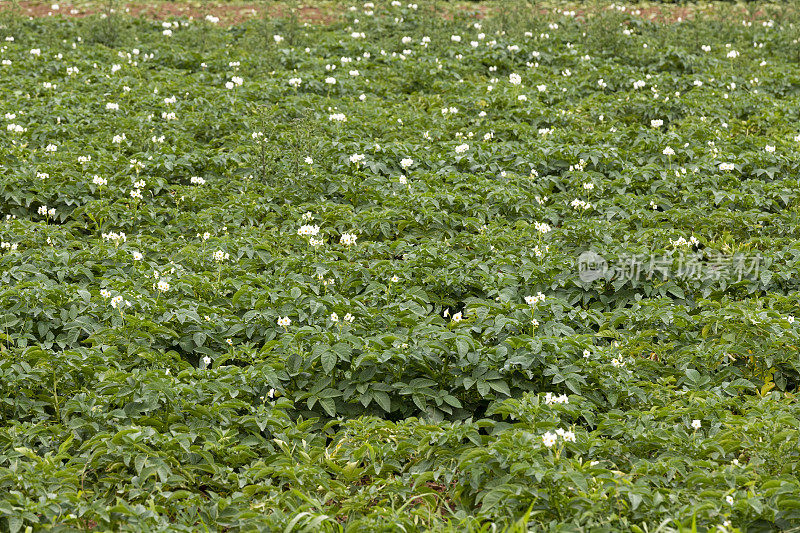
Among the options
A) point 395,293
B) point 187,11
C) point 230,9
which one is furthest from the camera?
point 230,9

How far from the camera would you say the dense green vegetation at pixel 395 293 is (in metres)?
3.60

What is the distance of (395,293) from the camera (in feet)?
17.1

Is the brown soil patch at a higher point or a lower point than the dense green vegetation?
higher

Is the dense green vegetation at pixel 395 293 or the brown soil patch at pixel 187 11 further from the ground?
the brown soil patch at pixel 187 11

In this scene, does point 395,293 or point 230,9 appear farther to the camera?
point 230,9

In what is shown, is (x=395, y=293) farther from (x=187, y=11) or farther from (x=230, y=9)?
(x=230, y=9)

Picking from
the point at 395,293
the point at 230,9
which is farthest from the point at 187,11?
the point at 395,293

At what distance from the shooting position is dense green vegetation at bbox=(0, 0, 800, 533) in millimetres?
3602

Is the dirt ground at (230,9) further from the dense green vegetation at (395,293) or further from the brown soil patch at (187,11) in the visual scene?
the dense green vegetation at (395,293)

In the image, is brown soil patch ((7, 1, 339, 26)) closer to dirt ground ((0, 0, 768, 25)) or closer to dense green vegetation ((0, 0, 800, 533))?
dirt ground ((0, 0, 768, 25))

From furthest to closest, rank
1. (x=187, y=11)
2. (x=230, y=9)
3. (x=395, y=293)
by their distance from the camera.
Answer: (x=230, y=9) → (x=187, y=11) → (x=395, y=293)

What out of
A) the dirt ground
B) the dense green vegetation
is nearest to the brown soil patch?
the dirt ground

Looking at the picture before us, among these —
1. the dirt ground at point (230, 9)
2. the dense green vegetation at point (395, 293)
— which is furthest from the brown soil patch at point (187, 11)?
the dense green vegetation at point (395, 293)

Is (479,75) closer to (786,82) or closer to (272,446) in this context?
(786,82)
